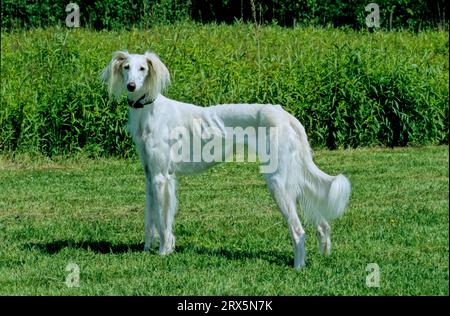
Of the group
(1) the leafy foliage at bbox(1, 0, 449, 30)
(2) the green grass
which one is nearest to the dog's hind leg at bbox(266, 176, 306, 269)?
(2) the green grass

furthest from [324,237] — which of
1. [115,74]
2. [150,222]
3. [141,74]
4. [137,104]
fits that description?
[115,74]

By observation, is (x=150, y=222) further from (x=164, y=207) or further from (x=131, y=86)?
(x=131, y=86)

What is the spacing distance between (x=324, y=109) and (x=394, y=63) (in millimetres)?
1594

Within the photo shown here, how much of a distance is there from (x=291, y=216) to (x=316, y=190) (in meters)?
0.30

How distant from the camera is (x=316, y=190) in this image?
6.85 meters

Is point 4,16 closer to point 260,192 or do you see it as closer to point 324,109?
point 324,109

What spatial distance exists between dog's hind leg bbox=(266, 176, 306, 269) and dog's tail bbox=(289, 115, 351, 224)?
17 centimetres

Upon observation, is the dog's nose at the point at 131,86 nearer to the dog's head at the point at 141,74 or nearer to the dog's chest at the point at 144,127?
the dog's head at the point at 141,74

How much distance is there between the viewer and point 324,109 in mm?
11922

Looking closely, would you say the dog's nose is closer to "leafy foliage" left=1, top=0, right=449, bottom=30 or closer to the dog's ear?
the dog's ear

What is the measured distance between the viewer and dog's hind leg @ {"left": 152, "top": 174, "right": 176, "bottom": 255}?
714 centimetres

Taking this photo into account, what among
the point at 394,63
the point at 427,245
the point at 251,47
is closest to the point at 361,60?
the point at 394,63

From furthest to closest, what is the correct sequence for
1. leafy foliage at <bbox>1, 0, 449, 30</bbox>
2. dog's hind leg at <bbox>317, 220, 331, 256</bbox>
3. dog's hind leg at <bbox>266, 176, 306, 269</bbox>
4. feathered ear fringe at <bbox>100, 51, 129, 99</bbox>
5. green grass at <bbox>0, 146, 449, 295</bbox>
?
leafy foliage at <bbox>1, 0, 449, 30</bbox> → feathered ear fringe at <bbox>100, 51, 129, 99</bbox> → dog's hind leg at <bbox>317, 220, 331, 256</bbox> → dog's hind leg at <bbox>266, 176, 306, 269</bbox> → green grass at <bbox>0, 146, 449, 295</bbox>

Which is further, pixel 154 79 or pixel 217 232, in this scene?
pixel 217 232
